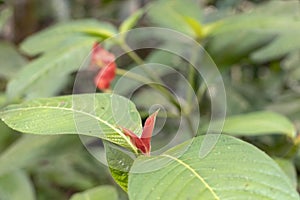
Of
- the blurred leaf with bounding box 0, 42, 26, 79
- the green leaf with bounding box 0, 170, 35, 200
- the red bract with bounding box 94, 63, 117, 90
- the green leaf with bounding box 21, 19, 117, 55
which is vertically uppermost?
the green leaf with bounding box 21, 19, 117, 55

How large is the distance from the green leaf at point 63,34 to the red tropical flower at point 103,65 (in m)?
0.04

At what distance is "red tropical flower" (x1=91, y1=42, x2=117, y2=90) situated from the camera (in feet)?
2.90

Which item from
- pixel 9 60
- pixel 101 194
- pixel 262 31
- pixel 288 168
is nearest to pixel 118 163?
pixel 101 194

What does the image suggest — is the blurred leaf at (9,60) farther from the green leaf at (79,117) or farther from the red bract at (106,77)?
the green leaf at (79,117)

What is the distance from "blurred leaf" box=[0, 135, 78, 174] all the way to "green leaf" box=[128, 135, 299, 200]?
521 mm

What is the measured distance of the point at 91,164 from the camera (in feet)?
3.93

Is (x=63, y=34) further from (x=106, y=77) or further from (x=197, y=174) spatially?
(x=197, y=174)

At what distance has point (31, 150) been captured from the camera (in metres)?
0.99

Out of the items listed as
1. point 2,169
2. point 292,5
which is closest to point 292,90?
point 292,5

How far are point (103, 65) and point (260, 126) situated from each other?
11.5 inches

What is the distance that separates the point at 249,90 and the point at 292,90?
0.51ft

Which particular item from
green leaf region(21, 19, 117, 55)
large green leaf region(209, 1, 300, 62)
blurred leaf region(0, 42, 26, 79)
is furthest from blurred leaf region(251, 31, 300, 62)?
blurred leaf region(0, 42, 26, 79)

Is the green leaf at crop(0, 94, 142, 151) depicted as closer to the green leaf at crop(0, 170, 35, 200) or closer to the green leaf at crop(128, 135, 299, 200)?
the green leaf at crop(128, 135, 299, 200)

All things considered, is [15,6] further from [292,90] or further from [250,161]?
[250,161]
